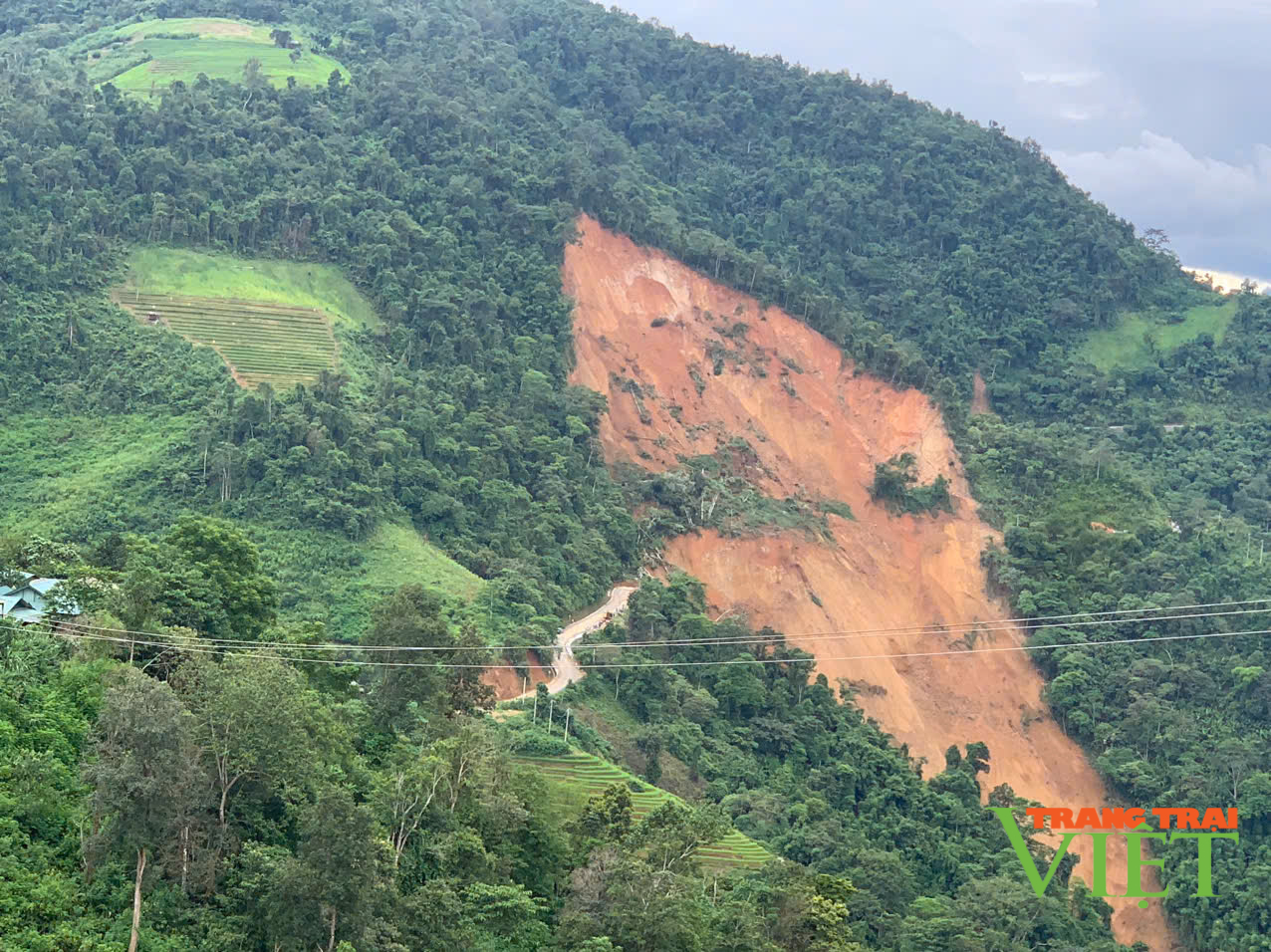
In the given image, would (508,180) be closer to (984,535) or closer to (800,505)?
(800,505)

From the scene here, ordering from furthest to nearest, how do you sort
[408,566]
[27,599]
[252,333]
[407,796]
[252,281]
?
[252,281] → [252,333] → [408,566] → [27,599] → [407,796]

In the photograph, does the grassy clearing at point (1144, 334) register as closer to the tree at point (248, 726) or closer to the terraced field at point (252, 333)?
the terraced field at point (252, 333)

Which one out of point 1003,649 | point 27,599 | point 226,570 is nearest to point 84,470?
point 226,570

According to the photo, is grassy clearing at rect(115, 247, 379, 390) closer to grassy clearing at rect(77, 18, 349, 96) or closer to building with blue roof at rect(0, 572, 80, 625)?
grassy clearing at rect(77, 18, 349, 96)

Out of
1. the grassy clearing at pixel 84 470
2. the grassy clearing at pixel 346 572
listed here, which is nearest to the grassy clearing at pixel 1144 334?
the grassy clearing at pixel 346 572

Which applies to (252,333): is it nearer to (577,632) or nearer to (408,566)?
(408,566)

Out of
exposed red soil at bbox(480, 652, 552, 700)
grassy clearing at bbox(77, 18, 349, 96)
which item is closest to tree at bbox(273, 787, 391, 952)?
exposed red soil at bbox(480, 652, 552, 700)
